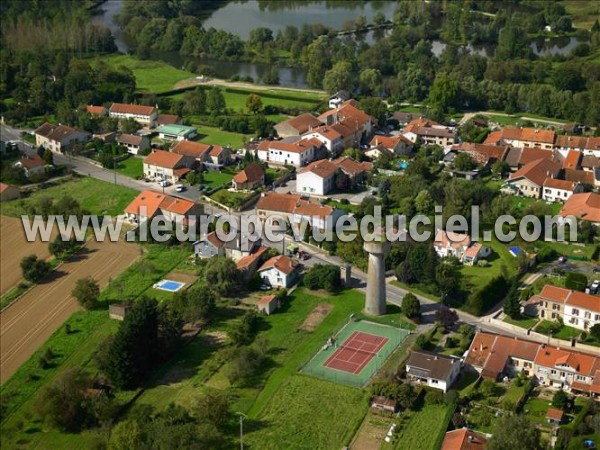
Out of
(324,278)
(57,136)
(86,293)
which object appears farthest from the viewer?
(57,136)

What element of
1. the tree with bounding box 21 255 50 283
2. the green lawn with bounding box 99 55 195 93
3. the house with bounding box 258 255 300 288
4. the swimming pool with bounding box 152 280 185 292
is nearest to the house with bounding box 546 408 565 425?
the house with bounding box 258 255 300 288

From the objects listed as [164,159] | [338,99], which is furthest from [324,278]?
[338,99]

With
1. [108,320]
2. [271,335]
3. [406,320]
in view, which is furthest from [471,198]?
[108,320]

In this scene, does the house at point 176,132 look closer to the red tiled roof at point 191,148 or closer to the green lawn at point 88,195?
the red tiled roof at point 191,148

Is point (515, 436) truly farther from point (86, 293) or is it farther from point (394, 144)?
point (394, 144)

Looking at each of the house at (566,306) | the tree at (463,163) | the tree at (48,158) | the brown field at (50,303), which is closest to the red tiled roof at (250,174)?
the brown field at (50,303)

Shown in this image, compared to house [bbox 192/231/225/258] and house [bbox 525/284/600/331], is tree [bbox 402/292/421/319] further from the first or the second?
house [bbox 192/231/225/258]
